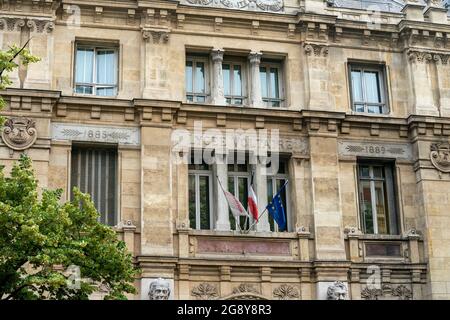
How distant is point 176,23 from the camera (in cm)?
2745

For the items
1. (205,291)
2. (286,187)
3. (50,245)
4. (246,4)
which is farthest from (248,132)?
(50,245)

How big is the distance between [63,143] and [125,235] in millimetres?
3768

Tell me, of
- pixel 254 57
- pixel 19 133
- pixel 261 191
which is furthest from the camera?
pixel 254 57

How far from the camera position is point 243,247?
25.6 metres

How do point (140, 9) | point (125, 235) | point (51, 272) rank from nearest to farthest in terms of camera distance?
1. point (51, 272)
2. point (125, 235)
3. point (140, 9)

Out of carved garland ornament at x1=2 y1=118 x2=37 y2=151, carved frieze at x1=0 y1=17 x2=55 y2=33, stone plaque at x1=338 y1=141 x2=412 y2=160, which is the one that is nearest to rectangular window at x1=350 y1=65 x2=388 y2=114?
stone plaque at x1=338 y1=141 x2=412 y2=160

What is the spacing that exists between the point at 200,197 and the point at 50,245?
932cm

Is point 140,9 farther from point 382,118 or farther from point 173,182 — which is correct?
point 382,118

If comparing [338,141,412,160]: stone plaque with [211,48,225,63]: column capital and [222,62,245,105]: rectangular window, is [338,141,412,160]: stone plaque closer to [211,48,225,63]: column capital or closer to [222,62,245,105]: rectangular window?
[222,62,245,105]: rectangular window

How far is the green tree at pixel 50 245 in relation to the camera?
57.5 ft

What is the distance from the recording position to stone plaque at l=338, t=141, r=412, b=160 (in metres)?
27.7

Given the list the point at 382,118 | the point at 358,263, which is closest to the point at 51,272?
the point at 358,263

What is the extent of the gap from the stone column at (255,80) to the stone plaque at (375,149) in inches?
134

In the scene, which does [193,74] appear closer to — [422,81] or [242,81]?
[242,81]
